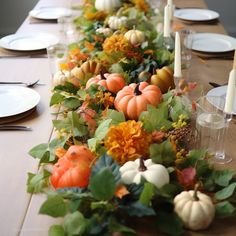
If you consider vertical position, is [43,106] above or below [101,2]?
below

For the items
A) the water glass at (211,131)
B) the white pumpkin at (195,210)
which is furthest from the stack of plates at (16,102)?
the white pumpkin at (195,210)

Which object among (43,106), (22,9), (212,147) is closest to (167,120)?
(212,147)

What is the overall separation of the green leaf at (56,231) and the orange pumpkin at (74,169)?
9 centimetres

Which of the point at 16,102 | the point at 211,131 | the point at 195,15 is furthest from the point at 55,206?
the point at 195,15

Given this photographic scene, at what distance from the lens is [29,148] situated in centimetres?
99

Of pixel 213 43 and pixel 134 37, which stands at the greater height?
pixel 134 37

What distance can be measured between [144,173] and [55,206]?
165 millimetres

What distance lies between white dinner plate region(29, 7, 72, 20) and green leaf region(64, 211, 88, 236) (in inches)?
63.5

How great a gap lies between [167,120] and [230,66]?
0.68m

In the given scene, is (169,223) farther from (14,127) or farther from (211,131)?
(14,127)

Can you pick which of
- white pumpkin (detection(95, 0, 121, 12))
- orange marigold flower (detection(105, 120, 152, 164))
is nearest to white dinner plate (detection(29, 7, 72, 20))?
white pumpkin (detection(95, 0, 121, 12))

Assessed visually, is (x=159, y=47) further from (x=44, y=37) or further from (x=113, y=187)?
(x=113, y=187)

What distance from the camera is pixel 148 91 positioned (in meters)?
1.04

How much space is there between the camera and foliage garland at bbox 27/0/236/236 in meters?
0.66
